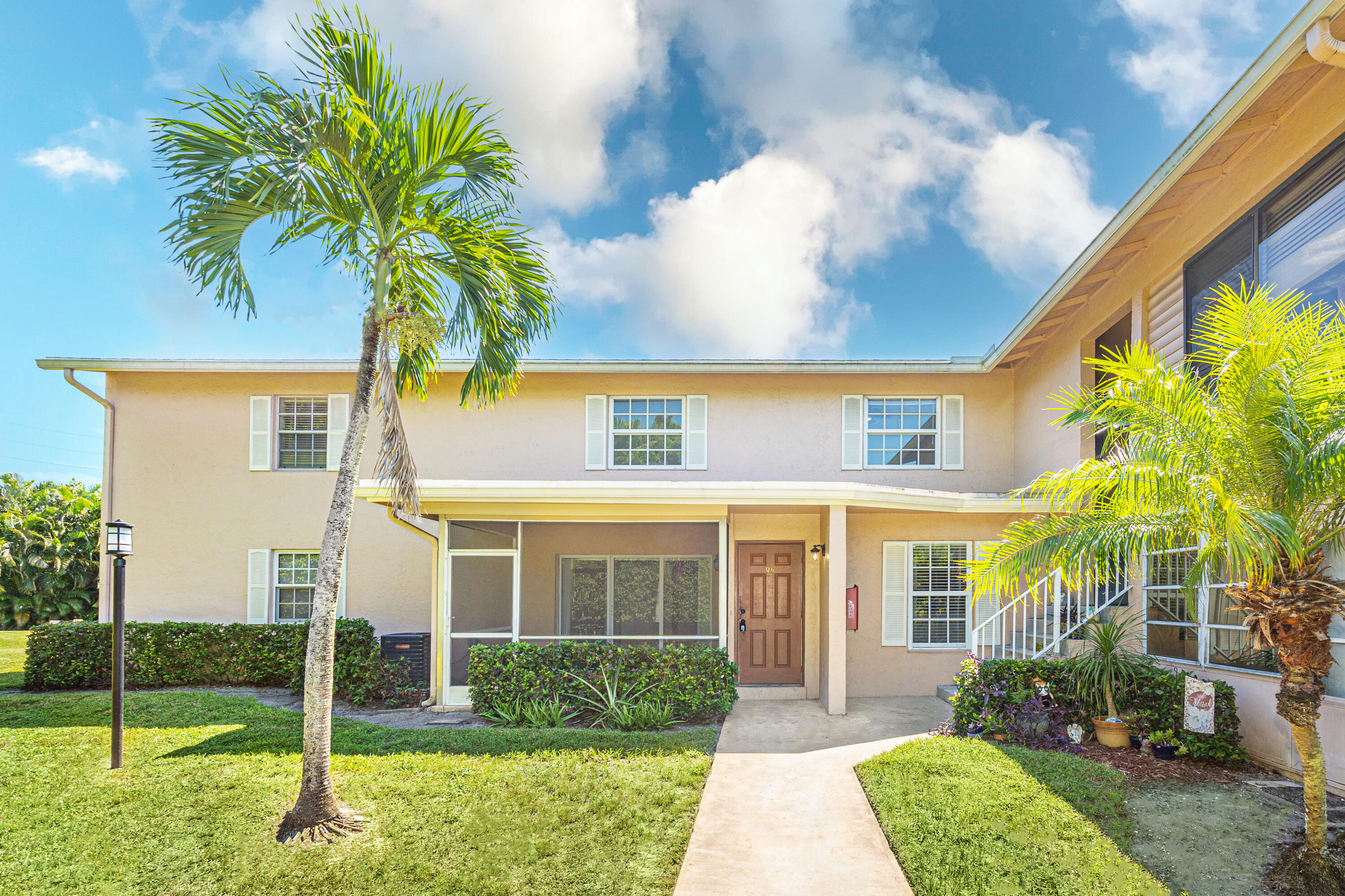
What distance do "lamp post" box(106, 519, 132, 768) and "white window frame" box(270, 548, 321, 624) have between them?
17.3ft

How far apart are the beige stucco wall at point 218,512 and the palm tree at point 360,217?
20.4 feet

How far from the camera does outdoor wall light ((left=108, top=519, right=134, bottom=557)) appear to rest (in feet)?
22.0

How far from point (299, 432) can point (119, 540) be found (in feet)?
19.4

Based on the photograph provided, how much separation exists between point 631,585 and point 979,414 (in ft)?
20.7

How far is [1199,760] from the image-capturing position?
6453mm

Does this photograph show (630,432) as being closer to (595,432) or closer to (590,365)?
(595,432)

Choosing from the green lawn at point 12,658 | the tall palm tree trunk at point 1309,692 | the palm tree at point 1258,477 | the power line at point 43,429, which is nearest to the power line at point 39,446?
the power line at point 43,429

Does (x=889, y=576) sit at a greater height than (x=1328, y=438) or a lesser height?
lesser

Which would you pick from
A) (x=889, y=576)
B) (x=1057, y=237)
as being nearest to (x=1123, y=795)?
(x=889, y=576)

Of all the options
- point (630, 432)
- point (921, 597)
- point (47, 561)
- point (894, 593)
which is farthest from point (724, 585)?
point (47, 561)

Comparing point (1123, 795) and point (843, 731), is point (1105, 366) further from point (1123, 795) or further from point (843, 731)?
point (843, 731)

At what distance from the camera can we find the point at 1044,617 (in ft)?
27.4

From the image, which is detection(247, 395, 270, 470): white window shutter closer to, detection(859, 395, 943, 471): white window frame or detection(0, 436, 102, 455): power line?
detection(859, 395, 943, 471): white window frame

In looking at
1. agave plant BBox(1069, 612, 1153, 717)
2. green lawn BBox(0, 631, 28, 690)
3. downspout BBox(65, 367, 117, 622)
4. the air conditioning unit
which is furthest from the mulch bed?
green lawn BBox(0, 631, 28, 690)
